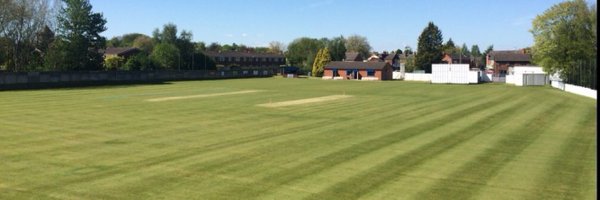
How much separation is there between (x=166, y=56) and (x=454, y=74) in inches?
2357

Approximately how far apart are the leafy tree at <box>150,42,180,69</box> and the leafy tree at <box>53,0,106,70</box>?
2155cm

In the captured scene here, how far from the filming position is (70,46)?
81.7 metres

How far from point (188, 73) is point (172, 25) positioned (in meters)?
38.9

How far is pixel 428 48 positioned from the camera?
124m

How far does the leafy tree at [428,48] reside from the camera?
406 ft

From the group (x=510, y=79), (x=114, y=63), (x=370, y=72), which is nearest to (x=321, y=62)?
(x=370, y=72)

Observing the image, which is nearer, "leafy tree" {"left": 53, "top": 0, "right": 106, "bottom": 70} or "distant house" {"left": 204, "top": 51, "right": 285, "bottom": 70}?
"leafy tree" {"left": 53, "top": 0, "right": 106, "bottom": 70}

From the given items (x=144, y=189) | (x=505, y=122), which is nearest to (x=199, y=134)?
(x=144, y=189)

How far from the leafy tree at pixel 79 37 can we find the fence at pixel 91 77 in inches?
297

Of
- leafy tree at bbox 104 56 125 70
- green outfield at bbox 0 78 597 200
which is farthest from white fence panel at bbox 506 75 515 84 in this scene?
leafy tree at bbox 104 56 125 70

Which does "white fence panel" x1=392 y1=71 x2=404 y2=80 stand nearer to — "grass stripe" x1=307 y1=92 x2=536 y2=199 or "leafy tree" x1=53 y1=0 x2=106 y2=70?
"leafy tree" x1=53 y1=0 x2=106 y2=70

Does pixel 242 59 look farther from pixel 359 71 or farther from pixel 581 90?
pixel 581 90

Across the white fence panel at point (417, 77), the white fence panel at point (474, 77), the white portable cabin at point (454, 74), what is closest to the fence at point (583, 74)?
the white fence panel at point (474, 77)

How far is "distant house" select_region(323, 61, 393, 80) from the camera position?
333ft
